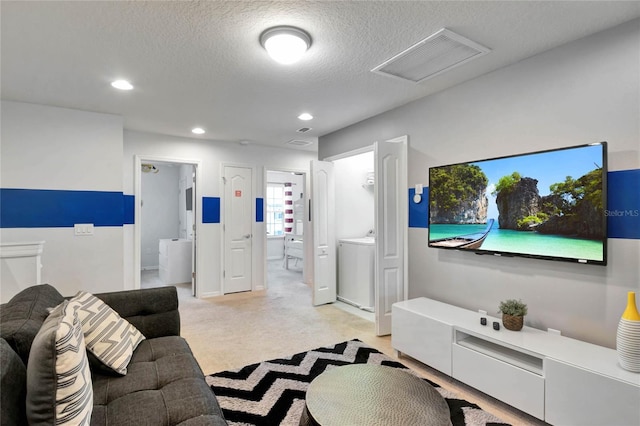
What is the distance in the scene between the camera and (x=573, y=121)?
221 cm

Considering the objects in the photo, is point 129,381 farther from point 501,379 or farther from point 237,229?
point 237,229

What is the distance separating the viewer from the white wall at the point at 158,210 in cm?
763

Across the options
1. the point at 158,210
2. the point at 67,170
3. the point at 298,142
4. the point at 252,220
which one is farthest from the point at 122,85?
the point at 158,210

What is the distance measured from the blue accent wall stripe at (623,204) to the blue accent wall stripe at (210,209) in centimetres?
469

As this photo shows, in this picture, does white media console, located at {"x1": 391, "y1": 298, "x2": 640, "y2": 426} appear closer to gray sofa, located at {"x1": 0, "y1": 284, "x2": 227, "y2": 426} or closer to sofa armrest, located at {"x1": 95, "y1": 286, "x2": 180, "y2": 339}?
gray sofa, located at {"x1": 0, "y1": 284, "x2": 227, "y2": 426}

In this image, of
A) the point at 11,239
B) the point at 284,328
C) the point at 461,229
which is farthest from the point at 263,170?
the point at 461,229

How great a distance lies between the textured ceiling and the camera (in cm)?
187

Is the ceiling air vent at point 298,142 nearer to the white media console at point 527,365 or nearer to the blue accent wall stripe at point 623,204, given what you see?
the white media console at point 527,365

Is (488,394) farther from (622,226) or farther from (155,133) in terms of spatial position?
(155,133)

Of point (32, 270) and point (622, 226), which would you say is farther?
point (32, 270)

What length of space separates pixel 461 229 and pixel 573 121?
1.11 m

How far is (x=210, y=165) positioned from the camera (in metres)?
5.19

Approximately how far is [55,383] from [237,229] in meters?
4.35

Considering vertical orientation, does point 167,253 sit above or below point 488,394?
above
